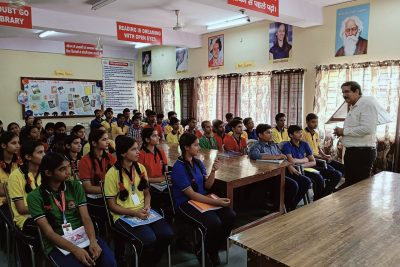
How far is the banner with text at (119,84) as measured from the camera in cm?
980

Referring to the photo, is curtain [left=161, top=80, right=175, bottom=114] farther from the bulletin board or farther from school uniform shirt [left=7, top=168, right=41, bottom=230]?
school uniform shirt [left=7, top=168, right=41, bottom=230]

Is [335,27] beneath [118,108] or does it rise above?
above

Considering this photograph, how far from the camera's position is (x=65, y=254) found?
1.86 m

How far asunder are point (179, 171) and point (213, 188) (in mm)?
560

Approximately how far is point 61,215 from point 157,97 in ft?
25.7

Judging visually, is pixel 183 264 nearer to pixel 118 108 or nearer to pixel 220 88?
pixel 220 88

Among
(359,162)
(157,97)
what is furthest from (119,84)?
(359,162)

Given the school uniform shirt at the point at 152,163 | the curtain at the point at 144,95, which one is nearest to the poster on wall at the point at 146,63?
the curtain at the point at 144,95

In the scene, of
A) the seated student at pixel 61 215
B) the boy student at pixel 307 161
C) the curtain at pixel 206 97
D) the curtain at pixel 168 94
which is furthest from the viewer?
the curtain at pixel 168 94

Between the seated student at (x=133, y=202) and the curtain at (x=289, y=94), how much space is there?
14.6 ft

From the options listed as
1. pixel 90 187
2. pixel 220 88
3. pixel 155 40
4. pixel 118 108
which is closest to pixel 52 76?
pixel 118 108

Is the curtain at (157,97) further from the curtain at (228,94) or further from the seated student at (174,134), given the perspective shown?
the seated student at (174,134)

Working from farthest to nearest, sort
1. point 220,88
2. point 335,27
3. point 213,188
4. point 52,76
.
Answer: point 52,76, point 220,88, point 335,27, point 213,188

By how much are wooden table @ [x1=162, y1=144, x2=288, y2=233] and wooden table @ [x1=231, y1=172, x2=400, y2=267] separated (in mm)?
890
